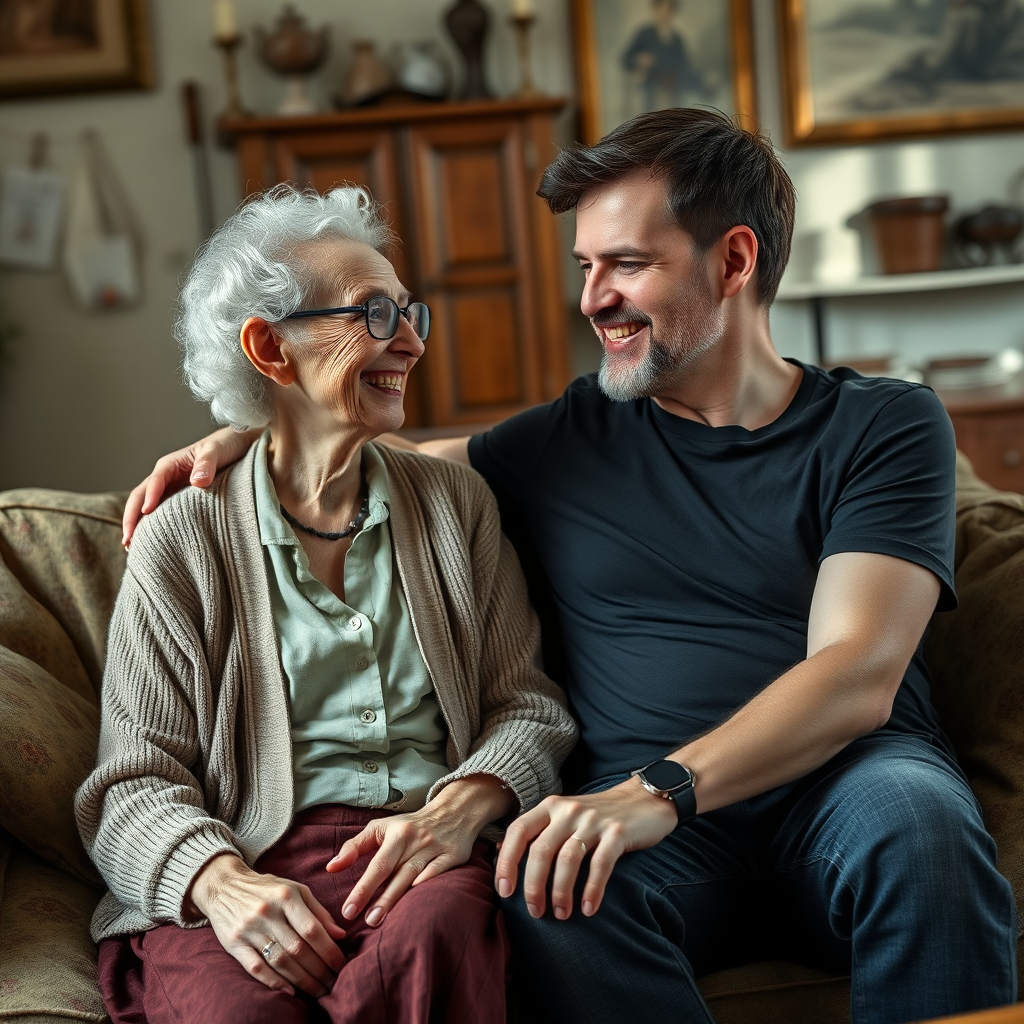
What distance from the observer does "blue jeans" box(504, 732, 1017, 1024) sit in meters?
1.19

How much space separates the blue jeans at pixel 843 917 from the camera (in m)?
1.19

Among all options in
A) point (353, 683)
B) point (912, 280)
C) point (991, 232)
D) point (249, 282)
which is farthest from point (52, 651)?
point (991, 232)

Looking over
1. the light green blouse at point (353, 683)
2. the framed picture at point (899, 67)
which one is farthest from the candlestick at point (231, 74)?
the light green blouse at point (353, 683)

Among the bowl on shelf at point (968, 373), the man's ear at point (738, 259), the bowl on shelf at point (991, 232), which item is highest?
the bowl on shelf at point (991, 232)

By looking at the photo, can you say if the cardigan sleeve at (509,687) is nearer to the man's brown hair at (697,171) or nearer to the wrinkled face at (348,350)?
the wrinkled face at (348,350)

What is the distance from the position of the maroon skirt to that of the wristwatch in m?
0.22

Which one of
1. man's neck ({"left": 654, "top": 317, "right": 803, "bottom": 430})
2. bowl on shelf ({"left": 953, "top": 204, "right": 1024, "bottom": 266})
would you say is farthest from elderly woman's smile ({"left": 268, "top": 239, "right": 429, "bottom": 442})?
bowl on shelf ({"left": 953, "top": 204, "right": 1024, "bottom": 266})

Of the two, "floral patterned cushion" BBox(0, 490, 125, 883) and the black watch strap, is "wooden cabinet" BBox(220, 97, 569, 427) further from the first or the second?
the black watch strap

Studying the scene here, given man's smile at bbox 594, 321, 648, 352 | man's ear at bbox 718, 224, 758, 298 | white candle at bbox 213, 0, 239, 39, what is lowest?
man's smile at bbox 594, 321, 648, 352

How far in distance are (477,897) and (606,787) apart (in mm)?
293

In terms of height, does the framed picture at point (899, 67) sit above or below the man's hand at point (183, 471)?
above

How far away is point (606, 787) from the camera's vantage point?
1.50 m

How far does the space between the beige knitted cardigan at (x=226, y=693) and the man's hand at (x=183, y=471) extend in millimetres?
26

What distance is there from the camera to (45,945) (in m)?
1.31
